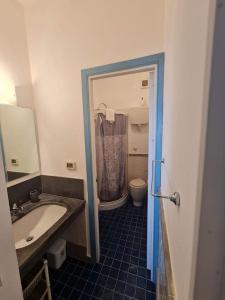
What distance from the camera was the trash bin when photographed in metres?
1.71

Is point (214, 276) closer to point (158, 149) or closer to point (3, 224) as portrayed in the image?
point (3, 224)

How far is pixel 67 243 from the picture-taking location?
1918 millimetres

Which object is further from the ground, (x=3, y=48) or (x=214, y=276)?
(x=3, y=48)

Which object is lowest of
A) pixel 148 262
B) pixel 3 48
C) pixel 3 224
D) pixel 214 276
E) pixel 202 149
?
pixel 148 262

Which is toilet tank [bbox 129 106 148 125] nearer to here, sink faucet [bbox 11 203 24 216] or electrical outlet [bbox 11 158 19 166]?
electrical outlet [bbox 11 158 19 166]

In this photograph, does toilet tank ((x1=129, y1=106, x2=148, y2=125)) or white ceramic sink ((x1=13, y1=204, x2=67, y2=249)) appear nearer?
white ceramic sink ((x1=13, y1=204, x2=67, y2=249))

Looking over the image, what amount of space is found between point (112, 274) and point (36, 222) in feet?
3.29

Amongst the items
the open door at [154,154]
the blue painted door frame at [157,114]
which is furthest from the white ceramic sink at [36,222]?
the open door at [154,154]

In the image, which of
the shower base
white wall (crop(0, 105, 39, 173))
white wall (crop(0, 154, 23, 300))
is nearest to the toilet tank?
the shower base

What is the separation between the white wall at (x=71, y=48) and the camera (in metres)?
1.26

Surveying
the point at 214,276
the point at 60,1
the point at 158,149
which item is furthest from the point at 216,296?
the point at 60,1

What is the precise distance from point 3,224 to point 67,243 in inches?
57.7

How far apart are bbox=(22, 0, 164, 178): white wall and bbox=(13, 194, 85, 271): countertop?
30cm

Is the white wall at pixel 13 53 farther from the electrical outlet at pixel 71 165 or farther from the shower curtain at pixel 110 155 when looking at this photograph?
the shower curtain at pixel 110 155
